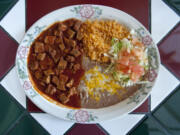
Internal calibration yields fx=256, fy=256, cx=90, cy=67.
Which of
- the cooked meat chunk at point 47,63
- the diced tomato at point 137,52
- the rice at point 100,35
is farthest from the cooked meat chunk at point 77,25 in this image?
the diced tomato at point 137,52

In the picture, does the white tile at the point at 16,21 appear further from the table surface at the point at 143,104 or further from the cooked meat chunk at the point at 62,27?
the cooked meat chunk at the point at 62,27

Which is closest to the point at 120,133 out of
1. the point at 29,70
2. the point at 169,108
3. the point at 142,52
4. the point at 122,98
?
the point at 122,98

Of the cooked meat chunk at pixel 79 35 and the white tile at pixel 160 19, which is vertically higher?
the white tile at pixel 160 19

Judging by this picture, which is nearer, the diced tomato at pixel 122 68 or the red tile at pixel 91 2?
the diced tomato at pixel 122 68

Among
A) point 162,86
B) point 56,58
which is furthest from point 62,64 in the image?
point 162,86

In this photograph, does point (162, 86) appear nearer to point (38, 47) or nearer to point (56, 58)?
point (56, 58)

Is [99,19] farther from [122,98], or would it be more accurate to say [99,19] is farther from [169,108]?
[169,108]
